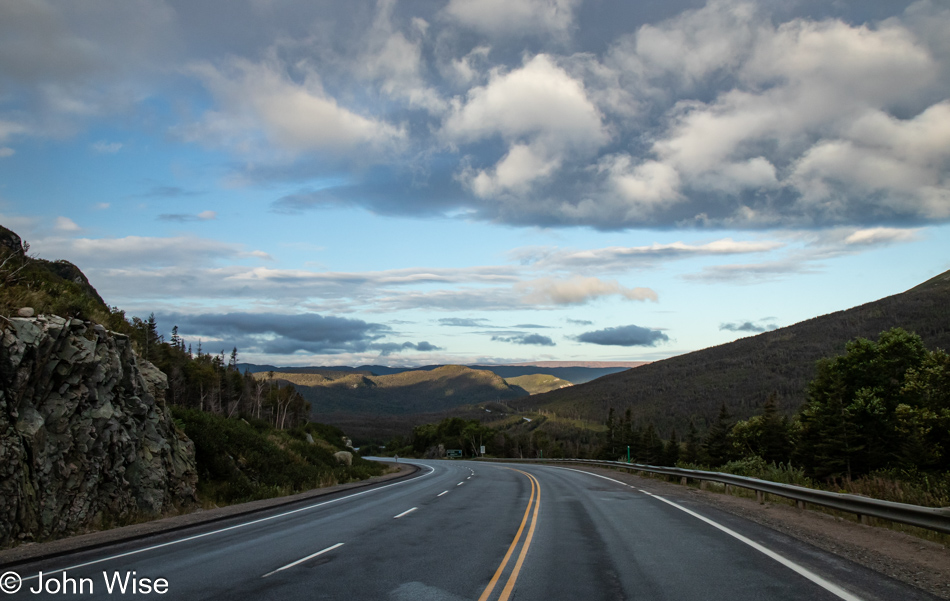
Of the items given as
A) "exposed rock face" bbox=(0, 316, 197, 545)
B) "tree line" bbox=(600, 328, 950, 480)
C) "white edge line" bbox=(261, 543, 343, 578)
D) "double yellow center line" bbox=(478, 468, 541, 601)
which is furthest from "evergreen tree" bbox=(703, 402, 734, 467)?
"white edge line" bbox=(261, 543, 343, 578)

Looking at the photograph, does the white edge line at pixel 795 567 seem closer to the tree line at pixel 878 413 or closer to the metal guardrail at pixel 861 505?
the metal guardrail at pixel 861 505

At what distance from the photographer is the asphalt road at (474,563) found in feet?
23.6

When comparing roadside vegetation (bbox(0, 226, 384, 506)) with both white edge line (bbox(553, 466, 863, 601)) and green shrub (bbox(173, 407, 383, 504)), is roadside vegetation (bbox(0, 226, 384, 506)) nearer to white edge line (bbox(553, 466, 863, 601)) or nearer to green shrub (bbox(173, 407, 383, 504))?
green shrub (bbox(173, 407, 383, 504))

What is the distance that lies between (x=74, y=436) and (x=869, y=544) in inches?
702

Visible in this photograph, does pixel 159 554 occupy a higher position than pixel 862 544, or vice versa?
pixel 862 544

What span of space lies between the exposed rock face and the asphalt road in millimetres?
2633

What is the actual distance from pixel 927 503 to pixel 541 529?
797 cm

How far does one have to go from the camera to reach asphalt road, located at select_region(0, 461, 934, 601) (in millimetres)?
7184

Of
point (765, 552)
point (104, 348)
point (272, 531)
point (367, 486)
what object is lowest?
point (367, 486)

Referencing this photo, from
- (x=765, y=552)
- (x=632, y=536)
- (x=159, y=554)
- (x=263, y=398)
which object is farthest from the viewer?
(x=263, y=398)

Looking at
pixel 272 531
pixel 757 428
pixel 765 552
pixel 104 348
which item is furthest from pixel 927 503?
pixel 757 428

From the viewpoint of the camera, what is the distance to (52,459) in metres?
13.3

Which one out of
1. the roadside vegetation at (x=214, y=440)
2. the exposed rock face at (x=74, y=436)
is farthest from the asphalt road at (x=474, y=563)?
the roadside vegetation at (x=214, y=440)

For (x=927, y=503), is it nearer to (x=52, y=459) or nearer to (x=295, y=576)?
(x=295, y=576)
